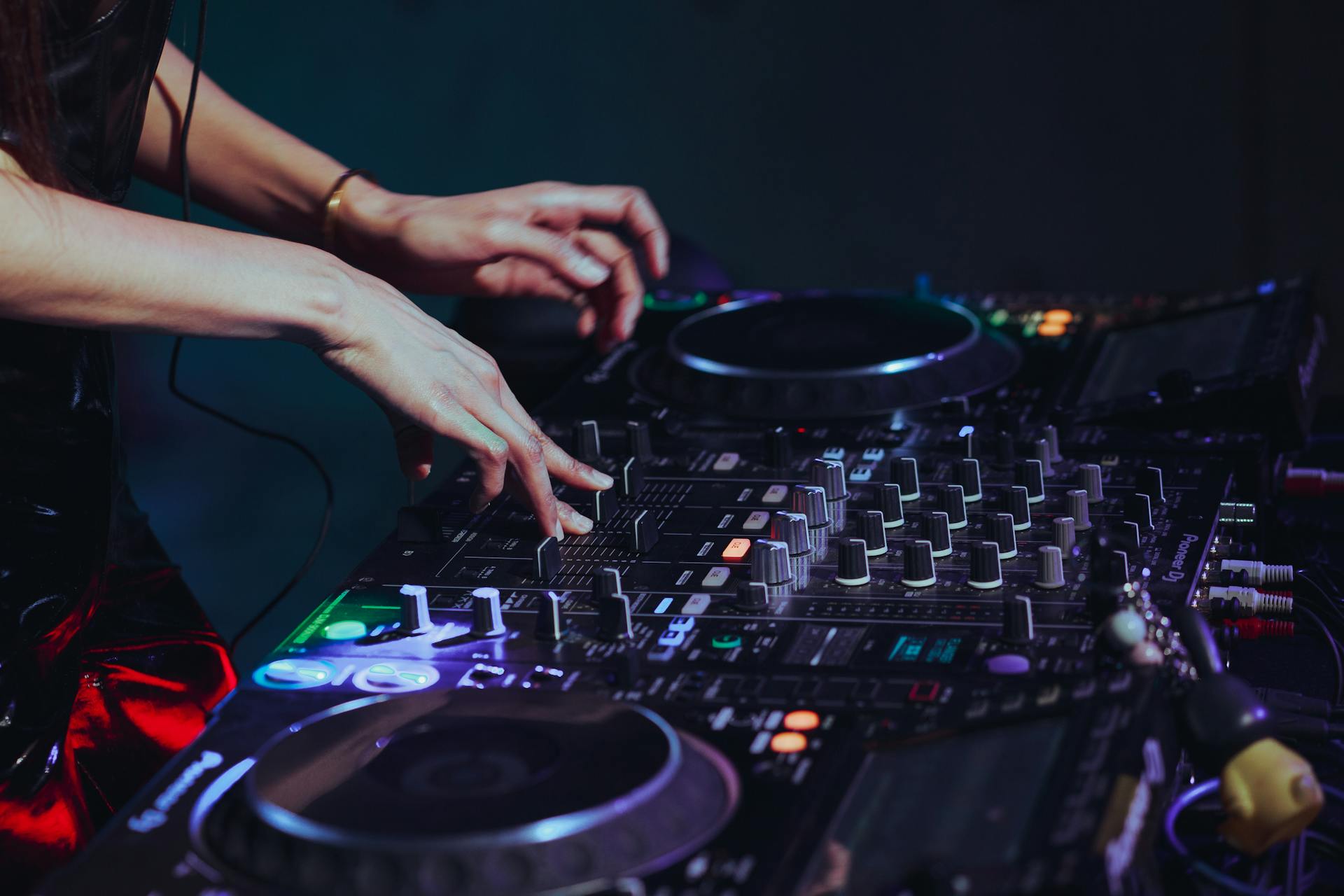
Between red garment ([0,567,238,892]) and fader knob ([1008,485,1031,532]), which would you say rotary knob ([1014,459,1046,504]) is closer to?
fader knob ([1008,485,1031,532])

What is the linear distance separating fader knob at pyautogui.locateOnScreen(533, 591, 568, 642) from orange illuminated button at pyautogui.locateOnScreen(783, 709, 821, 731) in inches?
9.4

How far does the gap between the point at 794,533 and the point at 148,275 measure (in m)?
0.60

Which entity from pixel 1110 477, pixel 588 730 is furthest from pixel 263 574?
pixel 588 730

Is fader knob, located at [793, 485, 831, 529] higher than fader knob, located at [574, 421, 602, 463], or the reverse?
fader knob, located at [793, 485, 831, 529]

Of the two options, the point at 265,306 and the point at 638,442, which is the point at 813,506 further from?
the point at 265,306

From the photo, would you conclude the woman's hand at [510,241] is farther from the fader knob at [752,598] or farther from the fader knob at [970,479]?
the fader knob at [752,598]

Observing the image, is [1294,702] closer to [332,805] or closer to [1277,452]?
[1277,452]

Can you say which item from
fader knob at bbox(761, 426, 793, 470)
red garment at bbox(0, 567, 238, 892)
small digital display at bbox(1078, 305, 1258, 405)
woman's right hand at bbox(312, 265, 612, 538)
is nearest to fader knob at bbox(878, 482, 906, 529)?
fader knob at bbox(761, 426, 793, 470)

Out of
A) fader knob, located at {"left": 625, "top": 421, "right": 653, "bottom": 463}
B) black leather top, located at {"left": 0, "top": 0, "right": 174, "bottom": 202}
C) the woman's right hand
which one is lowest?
fader knob, located at {"left": 625, "top": 421, "right": 653, "bottom": 463}

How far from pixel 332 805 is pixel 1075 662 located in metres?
0.54

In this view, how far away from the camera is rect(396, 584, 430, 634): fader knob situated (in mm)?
1138

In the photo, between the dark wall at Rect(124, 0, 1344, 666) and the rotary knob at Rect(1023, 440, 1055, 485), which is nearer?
the rotary knob at Rect(1023, 440, 1055, 485)

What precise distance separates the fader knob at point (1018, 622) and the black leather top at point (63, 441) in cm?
86

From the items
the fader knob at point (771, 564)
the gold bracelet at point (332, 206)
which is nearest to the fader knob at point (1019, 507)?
the fader knob at point (771, 564)
